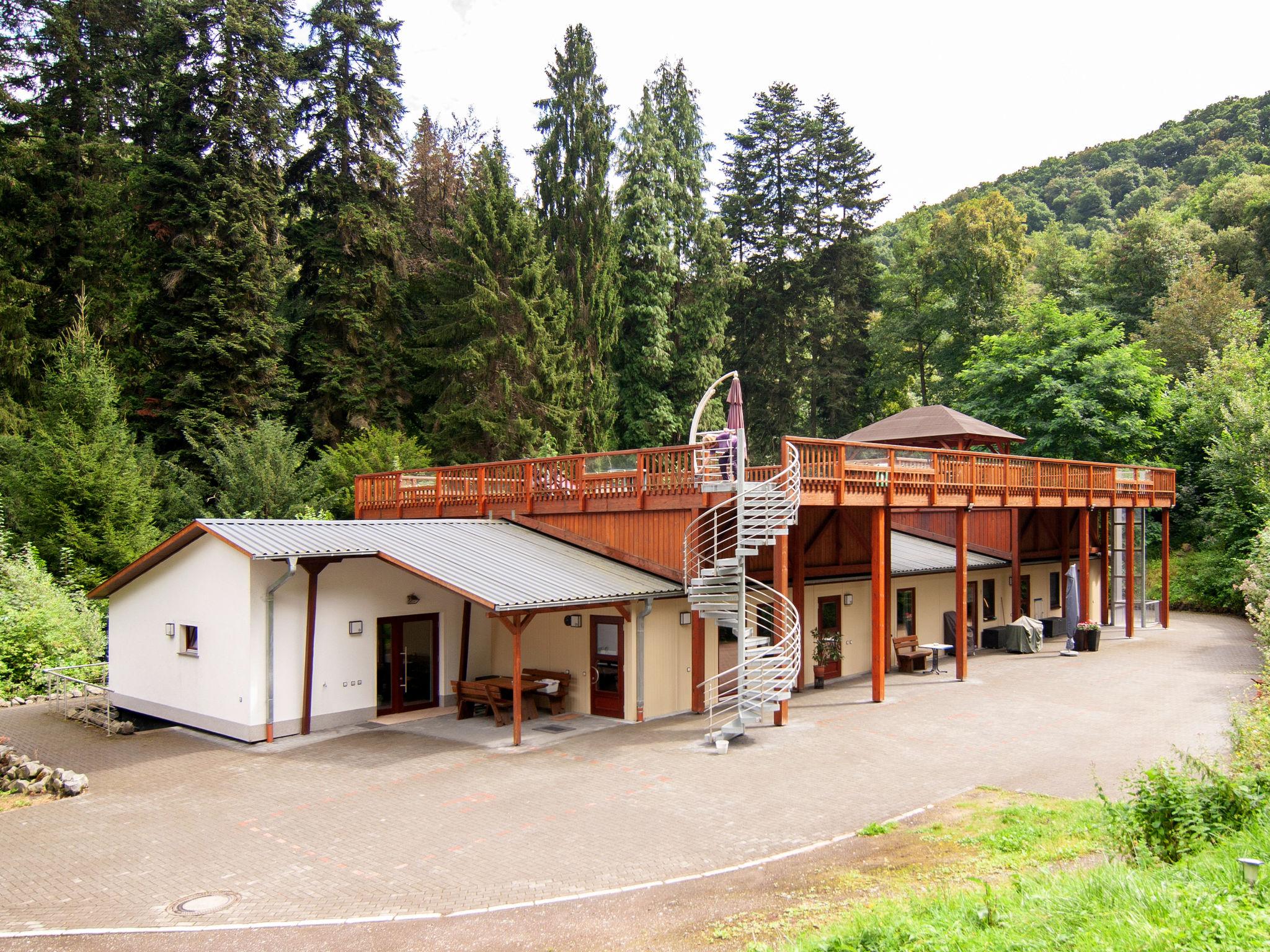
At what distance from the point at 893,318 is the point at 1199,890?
4085 cm

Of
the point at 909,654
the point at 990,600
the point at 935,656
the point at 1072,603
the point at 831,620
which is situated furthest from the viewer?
the point at 990,600

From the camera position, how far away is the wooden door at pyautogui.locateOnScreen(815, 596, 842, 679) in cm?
1869

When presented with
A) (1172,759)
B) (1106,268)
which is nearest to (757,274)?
(1106,268)

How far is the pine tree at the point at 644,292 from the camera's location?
119 feet

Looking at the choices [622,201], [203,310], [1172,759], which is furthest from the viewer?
[622,201]

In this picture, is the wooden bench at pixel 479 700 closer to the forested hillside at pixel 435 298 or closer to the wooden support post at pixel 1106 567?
the forested hillside at pixel 435 298

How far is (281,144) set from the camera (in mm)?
31766

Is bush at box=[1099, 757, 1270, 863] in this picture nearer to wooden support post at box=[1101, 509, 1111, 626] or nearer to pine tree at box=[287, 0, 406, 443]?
wooden support post at box=[1101, 509, 1111, 626]

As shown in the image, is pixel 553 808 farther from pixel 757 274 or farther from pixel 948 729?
pixel 757 274

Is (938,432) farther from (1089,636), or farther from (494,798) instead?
(494,798)

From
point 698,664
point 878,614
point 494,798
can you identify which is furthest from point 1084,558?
point 494,798

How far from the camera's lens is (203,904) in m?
7.64

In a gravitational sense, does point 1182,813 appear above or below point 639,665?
above

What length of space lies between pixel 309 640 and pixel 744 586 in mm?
6958
